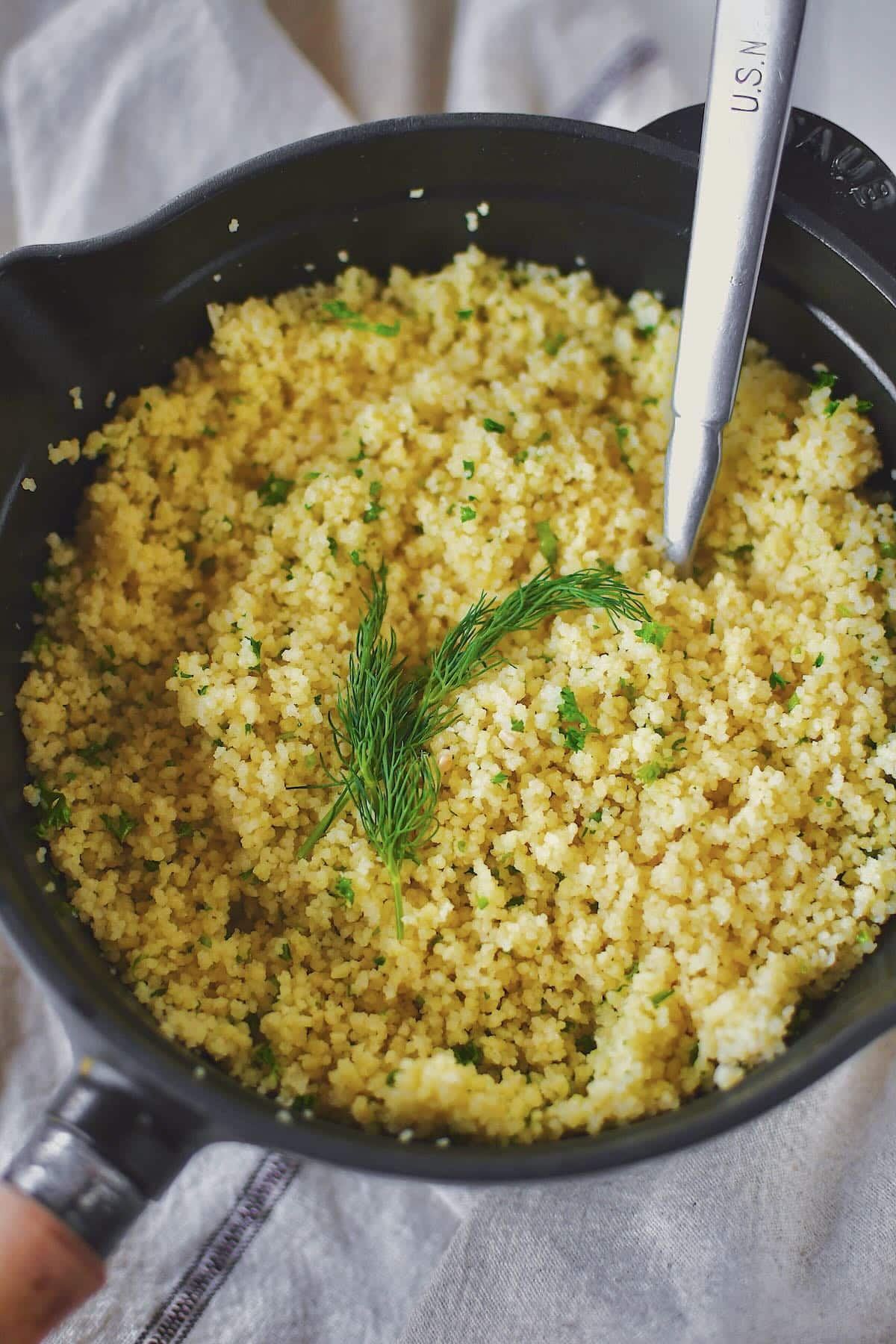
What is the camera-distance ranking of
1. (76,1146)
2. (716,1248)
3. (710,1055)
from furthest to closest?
(716,1248) < (710,1055) < (76,1146)

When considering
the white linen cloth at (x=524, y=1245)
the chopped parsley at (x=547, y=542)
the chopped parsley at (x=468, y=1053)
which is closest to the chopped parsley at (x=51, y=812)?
the white linen cloth at (x=524, y=1245)

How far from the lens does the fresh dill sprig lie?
1385mm

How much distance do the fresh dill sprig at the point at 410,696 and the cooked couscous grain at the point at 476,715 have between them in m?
0.03

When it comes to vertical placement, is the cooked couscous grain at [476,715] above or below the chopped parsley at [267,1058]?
above

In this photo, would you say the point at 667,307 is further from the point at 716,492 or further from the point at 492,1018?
the point at 492,1018

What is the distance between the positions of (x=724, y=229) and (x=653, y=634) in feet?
1.58

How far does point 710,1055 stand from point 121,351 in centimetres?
116

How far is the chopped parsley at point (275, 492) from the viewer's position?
1563mm

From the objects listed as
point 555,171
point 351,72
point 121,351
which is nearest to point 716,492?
point 555,171

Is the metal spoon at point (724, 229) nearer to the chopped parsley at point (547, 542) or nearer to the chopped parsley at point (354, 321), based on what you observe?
the chopped parsley at point (547, 542)

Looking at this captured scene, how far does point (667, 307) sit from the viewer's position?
1666 mm

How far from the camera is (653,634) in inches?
55.5

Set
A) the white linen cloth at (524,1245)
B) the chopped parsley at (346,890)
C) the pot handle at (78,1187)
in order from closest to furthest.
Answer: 1. the pot handle at (78,1187)
2. the chopped parsley at (346,890)
3. the white linen cloth at (524,1245)

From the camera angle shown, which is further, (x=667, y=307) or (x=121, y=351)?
(x=667, y=307)
